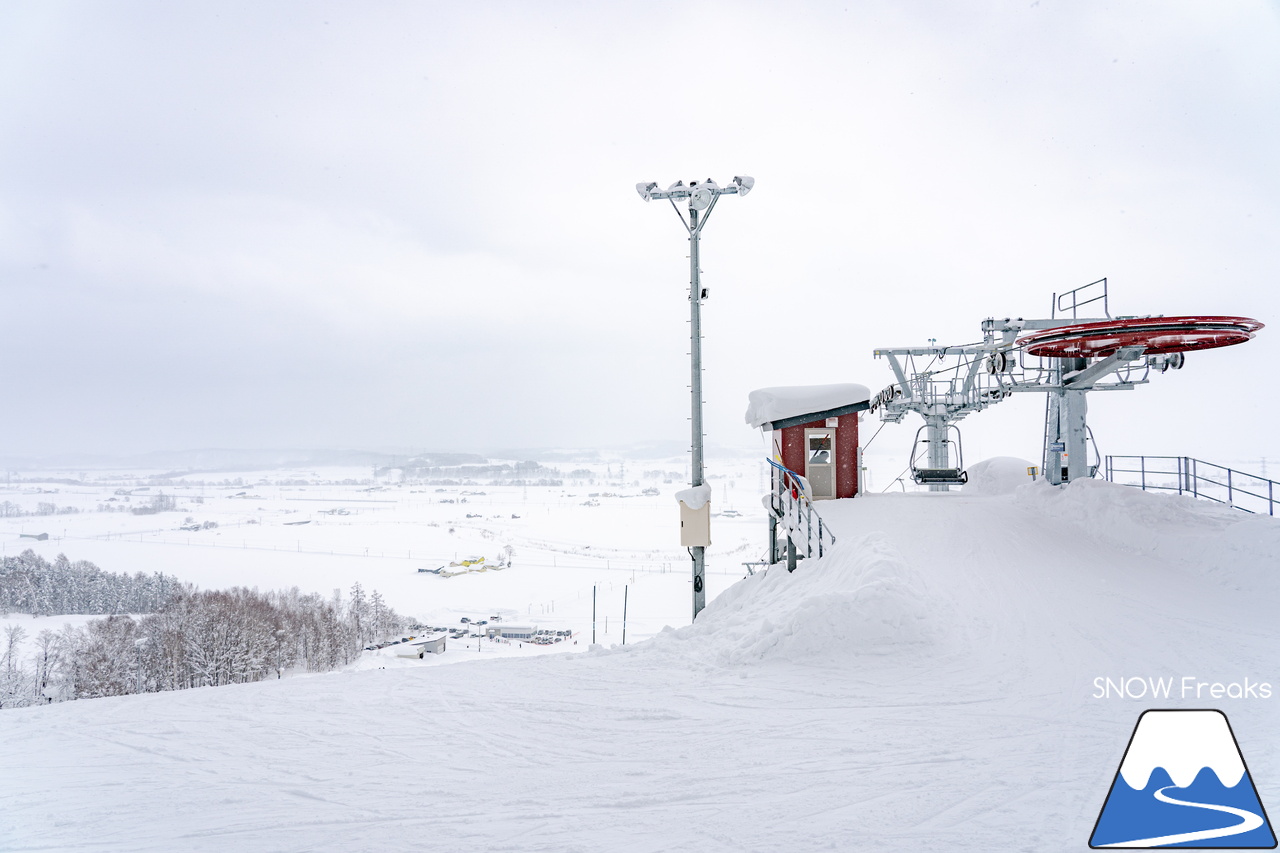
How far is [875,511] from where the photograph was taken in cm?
1294

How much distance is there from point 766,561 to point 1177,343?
8.83 metres

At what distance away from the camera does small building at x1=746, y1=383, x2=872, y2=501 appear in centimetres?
1412

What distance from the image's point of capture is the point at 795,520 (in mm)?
10422

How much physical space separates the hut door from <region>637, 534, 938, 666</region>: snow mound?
5743 millimetres

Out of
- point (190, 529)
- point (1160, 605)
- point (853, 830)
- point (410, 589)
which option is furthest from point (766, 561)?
point (190, 529)

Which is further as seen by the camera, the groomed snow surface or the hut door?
the hut door

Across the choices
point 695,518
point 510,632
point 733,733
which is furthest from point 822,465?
point 510,632

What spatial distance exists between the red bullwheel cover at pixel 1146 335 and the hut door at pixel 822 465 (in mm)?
4875

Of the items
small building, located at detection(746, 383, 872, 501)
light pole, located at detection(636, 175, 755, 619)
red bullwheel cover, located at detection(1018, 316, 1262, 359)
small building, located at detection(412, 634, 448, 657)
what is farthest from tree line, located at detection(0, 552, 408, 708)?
red bullwheel cover, located at detection(1018, 316, 1262, 359)

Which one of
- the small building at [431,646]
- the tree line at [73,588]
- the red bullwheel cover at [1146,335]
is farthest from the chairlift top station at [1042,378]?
the tree line at [73,588]

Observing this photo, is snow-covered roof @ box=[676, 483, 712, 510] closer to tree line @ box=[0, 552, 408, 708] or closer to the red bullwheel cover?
the red bullwheel cover

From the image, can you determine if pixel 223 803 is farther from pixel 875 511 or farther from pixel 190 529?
pixel 190 529

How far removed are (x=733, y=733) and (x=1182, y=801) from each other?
293 cm

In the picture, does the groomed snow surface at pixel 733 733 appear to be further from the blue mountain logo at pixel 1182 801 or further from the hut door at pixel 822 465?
the hut door at pixel 822 465
